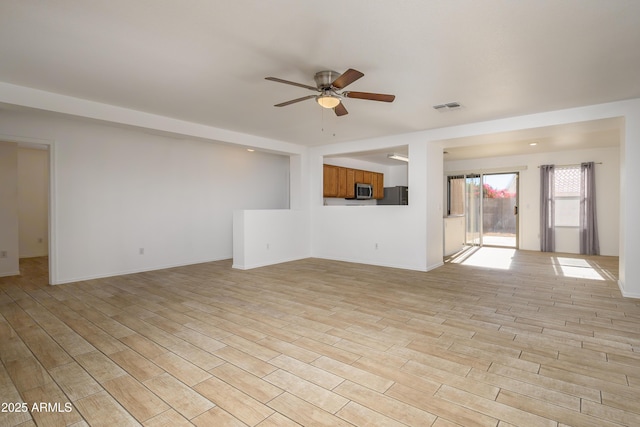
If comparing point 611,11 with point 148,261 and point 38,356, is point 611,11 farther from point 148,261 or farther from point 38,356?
point 148,261

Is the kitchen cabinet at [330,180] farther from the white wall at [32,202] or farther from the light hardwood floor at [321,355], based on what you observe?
the white wall at [32,202]

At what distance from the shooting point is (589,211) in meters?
7.34

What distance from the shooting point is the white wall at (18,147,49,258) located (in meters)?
7.10

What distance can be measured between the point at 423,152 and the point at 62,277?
240 inches

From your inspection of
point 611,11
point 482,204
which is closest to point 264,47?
point 611,11

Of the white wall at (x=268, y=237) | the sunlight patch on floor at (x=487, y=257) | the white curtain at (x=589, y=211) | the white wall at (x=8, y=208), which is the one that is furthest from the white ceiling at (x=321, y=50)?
the white curtain at (x=589, y=211)

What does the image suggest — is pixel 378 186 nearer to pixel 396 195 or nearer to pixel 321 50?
pixel 396 195

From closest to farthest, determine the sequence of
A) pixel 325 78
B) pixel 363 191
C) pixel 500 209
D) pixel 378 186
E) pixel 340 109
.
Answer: pixel 325 78 → pixel 340 109 → pixel 363 191 → pixel 500 209 → pixel 378 186

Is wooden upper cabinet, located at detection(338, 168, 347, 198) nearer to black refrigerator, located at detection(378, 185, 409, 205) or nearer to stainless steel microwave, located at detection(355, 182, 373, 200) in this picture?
stainless steel microwave, located at detection(355, 182, 373, 200)

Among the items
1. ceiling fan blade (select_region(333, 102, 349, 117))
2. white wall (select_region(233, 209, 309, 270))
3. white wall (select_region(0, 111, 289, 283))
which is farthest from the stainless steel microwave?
ceiling fan blade (select_region(333, 102, 349, 117))

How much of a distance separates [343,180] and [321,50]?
17.7ft

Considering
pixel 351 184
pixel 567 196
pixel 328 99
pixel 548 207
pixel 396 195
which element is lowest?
pixel 548 207

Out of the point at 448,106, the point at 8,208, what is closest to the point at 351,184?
the point at 448,106

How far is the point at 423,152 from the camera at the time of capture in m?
5.62
